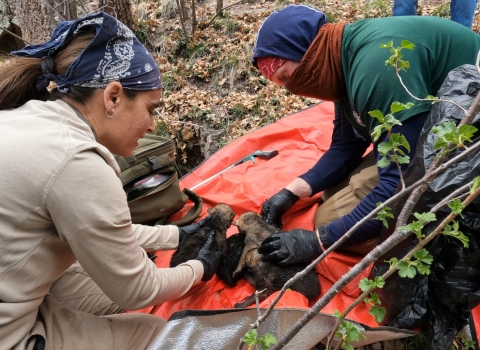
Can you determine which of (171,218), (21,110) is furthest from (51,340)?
(171,218)

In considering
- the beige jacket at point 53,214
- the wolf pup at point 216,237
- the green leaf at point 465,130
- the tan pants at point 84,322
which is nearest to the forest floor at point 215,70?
the wolf pup at point 216,237

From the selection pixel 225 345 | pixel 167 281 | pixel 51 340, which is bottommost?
pixel 225 345

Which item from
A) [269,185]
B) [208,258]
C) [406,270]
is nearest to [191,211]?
[269,185]

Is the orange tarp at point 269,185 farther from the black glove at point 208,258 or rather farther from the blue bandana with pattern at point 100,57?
the blue bandana with pattern at point 100,57

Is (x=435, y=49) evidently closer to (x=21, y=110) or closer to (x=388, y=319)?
(x=388, y=319)

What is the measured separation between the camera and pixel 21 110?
1845 millimetres

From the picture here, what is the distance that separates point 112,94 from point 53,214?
619 millimetres

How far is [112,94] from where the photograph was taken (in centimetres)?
194

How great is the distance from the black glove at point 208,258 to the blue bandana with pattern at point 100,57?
128 centimetres

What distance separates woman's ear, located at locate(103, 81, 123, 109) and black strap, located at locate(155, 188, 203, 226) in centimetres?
181

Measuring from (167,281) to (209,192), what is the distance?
6.25 ft

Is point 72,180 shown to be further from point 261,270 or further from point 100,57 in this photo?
point 261,270

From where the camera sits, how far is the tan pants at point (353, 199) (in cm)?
285

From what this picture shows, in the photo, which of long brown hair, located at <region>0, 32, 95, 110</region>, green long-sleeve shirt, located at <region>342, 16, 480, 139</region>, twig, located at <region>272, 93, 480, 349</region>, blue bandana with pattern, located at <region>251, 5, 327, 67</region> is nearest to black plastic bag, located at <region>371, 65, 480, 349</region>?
green long-sleeve shirt, located at <region>342, 16, 480, 139</region>
